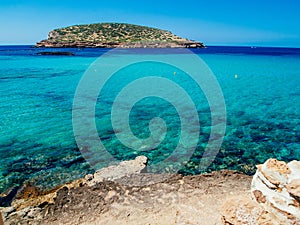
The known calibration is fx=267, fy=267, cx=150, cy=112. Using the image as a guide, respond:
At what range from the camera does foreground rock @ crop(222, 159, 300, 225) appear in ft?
15.6

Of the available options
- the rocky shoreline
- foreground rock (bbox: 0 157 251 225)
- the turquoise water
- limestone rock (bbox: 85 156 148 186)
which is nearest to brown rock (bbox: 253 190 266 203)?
the rocky shoreline

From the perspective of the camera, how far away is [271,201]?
5.07 meters

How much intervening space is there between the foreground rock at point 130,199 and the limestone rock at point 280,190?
96 cm

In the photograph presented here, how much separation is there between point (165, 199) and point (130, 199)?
40.0 inches

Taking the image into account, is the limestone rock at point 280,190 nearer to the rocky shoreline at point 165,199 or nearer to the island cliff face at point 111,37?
the rocky shoreline at point 165,199

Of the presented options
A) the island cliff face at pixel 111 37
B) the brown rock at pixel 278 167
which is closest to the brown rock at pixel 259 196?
the brown rock at pixel 278 167

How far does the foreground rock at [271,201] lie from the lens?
4.77 metres

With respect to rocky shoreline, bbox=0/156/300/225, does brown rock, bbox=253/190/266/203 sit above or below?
above

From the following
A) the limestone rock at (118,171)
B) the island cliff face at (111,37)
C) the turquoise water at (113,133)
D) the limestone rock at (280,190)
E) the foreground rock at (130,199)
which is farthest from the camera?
the island cliff face at (111,37)

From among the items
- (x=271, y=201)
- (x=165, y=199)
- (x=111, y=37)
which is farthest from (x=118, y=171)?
(x=111, y=37)

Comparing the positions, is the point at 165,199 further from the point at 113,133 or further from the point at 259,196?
the point at 113,133

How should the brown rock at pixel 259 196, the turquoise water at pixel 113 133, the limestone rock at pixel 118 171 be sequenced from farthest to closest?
1. the turquoise water at pixel 113 133
2. the limestone rock at pixel 118 171
3. the brown rock at pixel 259 196

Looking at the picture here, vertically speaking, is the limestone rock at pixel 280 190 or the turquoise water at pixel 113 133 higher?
the limestone rock at pixel 280 190

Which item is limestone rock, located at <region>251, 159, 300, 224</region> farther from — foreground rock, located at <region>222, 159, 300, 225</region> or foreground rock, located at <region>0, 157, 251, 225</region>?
foreground rock, located at <region>0, 157, 251, 225</region>
